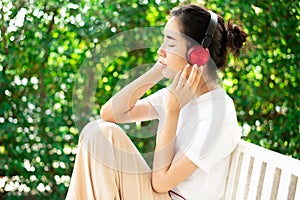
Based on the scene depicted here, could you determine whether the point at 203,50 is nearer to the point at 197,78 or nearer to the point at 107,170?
the point at 197,78

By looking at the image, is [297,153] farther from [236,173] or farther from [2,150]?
[2,150]

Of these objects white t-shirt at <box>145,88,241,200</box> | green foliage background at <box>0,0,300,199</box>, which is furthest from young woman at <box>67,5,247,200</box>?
green foliage background at <box>0,0,300,199</box>

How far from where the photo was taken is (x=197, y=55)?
5.81ft

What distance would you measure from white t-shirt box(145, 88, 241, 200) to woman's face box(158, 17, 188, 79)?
14 centimetres

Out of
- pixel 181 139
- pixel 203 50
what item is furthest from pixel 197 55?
pixel 181 139

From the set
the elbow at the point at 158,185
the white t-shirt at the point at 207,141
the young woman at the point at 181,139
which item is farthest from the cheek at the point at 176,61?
the elbow at the point at 158,185

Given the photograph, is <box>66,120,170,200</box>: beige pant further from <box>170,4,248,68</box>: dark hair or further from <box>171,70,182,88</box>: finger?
<box>170,4,248,68</box>: dark hair

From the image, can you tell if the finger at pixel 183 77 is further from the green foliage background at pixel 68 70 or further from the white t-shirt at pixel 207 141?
the green foliage background at pixel 68 70

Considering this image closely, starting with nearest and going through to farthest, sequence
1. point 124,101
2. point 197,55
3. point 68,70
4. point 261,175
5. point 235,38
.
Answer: point 261,175 → point 197,55 → point 235,38 → point 124,101 → point 68,70

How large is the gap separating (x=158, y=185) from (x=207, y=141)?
0.71ft

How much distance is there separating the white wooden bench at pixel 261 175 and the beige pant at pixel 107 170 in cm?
28

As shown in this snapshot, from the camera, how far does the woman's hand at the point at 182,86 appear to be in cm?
179

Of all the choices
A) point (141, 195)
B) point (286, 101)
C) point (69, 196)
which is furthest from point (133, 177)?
point (286, 101)

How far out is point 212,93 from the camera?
6.13 ft
